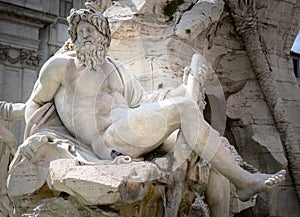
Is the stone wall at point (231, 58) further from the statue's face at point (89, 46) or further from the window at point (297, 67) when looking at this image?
the statue's face at point (89, 46)

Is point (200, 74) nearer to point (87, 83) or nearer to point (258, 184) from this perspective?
point (87, 83)

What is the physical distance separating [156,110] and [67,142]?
689 mm

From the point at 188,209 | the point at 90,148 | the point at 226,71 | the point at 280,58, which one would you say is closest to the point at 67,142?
the point at 90,148

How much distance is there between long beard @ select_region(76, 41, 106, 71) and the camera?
4.18 m

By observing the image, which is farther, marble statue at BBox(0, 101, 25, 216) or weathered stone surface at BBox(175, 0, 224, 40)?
weathered stone surface at BBox(175, 0, 224, 40)

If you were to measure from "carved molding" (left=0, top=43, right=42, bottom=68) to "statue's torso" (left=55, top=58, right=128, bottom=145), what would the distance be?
10496 millimetres

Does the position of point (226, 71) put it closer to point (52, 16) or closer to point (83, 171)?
point (83, 171)

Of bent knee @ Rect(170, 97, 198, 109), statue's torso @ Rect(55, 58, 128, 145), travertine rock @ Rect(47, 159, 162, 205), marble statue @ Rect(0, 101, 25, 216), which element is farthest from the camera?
marble statue @ Rect(0, 101, 25, 216)

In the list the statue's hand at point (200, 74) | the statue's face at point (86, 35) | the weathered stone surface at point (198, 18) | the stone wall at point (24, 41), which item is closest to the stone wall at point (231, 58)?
the weathered stone surface at point (198, 18)

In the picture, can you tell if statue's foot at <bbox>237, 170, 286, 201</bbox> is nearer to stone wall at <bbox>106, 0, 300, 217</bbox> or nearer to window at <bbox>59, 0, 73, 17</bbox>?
stone wall at <bbox>106, 0, 300, 217</bbox>

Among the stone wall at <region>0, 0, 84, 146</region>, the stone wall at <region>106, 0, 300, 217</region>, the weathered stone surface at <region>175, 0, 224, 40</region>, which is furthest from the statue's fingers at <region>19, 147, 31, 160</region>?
the stone wall at <region>0, 0, 84, 146</region>

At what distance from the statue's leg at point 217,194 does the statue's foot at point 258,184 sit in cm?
32

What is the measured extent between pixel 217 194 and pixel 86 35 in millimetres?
1554

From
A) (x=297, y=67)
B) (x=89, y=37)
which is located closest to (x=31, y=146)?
(x=89, y=37)
